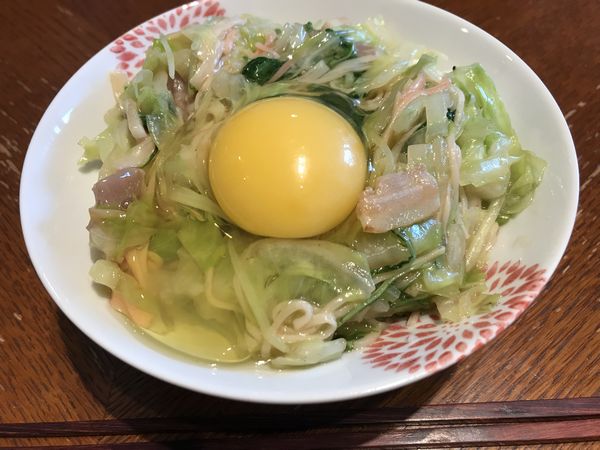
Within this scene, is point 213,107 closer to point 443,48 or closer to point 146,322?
point 146,322

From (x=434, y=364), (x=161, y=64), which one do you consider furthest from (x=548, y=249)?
(x=161, y=64)

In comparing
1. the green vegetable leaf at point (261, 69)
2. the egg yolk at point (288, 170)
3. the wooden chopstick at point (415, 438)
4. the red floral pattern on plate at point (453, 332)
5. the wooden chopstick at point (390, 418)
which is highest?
the green vegetable leaf at point (261, 69)

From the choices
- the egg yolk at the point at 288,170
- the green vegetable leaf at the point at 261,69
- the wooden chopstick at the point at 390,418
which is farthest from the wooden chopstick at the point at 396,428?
the green vegetable leaf at the point at 261,69

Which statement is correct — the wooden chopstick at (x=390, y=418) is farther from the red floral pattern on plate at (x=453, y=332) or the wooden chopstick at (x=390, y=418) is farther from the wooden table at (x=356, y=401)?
the red floral pattern on plate at (x=453, y=332)

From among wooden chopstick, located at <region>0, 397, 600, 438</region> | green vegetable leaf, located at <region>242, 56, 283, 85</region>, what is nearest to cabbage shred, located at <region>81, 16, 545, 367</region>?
green vegetable leaf, located at <region>242, 56, 283, 85</region>

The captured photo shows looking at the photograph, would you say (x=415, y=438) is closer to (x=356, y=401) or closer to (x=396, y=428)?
(x=396, y=428)

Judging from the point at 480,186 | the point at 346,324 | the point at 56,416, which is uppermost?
the point at 480,186

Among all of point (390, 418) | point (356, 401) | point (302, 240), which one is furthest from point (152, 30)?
point (390, 418)
